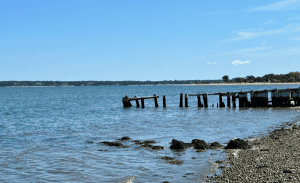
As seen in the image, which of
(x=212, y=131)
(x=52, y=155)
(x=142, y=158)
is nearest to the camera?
(x=142, y=158)

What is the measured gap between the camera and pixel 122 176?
33.9 ft

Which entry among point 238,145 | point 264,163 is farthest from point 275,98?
point 264,163

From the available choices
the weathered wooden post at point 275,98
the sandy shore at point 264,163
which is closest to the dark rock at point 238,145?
the sandy shore at point 264,163

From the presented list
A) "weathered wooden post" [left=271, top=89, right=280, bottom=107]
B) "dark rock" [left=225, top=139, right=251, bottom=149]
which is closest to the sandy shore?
"dark rock" [left=225, top=139, right=251, bottom=149]

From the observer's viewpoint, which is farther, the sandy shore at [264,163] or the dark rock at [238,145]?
the dark rock at [238,145]

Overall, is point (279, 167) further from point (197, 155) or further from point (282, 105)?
point (282, 105)

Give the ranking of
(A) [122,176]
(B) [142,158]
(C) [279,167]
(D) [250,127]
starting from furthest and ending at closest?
(D) [250,127]
(B) [142,158]
(A) [122,176]
(C) [279,167]

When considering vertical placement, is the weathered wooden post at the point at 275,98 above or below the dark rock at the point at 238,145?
above

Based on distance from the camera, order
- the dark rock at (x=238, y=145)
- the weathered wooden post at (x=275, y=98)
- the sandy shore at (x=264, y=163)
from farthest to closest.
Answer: the weathered wooden post at (x=275, y=98), the dark rock at (x=238, y=145), the sandy shore at (x=264, y=163)

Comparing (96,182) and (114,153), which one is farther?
(114,153)

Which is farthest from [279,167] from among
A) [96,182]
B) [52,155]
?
[52,155]

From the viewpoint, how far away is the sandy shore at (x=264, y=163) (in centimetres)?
883

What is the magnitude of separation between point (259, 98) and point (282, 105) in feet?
8.83

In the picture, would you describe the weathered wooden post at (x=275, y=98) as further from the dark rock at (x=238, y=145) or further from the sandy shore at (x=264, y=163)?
the dark rock at (x=238, y=145)
